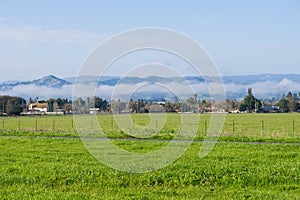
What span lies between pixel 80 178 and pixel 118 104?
10118 mm

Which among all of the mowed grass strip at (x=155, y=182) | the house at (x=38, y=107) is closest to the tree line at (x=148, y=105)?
the house at (x=38, y=107)

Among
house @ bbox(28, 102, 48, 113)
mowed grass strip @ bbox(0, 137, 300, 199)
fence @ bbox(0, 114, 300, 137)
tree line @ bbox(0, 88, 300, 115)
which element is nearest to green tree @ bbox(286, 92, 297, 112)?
tree line @ bbox(0, 88, 300, 115)

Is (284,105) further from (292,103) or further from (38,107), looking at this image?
(38,107)

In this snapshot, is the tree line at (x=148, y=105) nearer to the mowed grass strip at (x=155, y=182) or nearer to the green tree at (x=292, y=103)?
the green tree at (x=292, y=103)

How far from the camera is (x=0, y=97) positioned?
14512 centimetres

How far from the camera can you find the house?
149 meters

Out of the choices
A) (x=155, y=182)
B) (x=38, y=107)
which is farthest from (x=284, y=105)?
(x=155, y=182)

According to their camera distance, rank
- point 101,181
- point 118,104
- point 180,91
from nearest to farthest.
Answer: point 101,181 < point 180,91 < point 118,104

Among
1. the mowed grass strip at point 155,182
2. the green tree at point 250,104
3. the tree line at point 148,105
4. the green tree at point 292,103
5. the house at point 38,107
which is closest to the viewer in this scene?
the mowed grass strip at point 155,182

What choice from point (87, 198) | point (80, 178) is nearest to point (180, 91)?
point (80, 178)

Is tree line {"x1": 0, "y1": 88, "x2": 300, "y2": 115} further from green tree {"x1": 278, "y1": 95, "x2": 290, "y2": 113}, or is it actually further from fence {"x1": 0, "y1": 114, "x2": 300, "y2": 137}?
fence {"x1": 0, "y1": 114, "x2": 300, "y2": 137}

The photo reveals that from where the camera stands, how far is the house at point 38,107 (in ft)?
490

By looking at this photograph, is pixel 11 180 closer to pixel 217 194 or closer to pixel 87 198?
pixel 87 198

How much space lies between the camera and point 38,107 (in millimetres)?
154875
